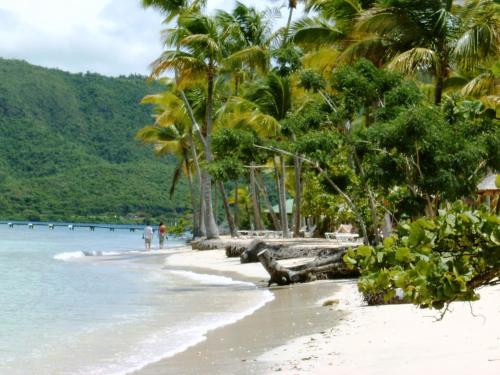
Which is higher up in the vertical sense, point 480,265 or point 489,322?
point 480,265

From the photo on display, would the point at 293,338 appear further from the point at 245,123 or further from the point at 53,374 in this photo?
the point at 245,123

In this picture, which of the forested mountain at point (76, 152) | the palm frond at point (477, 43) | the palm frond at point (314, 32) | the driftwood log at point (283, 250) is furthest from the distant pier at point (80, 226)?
the palm frond at point (477, 43)

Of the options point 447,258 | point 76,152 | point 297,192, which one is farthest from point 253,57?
point 76,152

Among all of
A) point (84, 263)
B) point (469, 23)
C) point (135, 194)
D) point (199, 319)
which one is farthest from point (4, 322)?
point (135, 194)

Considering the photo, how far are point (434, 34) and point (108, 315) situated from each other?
30.8ft

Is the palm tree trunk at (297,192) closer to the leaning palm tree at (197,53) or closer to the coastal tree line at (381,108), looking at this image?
the coastal tree line at (381,108)

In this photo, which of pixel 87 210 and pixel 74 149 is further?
pixel 74 149

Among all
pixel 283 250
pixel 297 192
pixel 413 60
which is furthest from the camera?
pixel 297 192

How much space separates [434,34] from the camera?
54.6 feet

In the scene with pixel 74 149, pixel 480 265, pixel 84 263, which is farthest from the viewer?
pixel 74 149

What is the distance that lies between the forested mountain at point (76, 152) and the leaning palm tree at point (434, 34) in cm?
7002

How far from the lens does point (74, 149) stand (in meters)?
104

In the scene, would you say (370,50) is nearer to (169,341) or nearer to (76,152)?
(169,341)

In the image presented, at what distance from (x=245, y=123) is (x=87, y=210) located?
71.6 m
